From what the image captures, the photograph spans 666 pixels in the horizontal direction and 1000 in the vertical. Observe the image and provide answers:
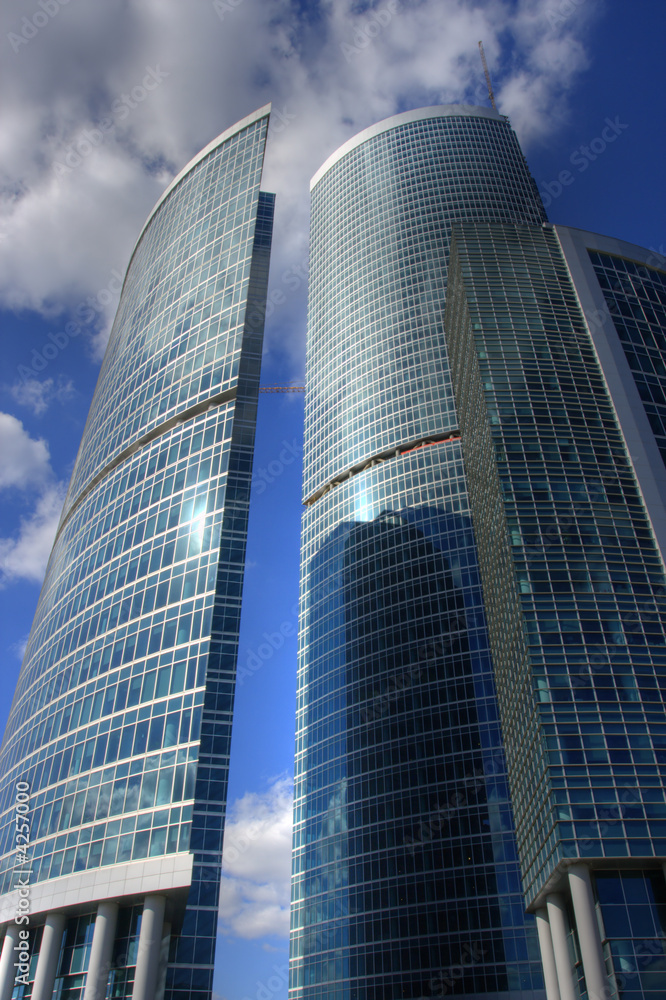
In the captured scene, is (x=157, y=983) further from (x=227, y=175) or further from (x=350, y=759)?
(x=227, y=175)

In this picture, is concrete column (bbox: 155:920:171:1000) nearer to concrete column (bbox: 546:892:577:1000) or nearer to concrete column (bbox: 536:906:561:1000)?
concrete column (bbox: 546:892:577:1000)

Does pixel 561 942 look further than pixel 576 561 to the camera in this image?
No

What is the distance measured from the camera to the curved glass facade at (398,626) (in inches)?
3273

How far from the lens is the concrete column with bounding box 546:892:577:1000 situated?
4788 centimetres

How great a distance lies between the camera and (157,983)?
45469mm

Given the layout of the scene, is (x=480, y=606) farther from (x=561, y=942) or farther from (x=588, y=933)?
(x=588, y=933)

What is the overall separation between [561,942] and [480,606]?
2015 inches

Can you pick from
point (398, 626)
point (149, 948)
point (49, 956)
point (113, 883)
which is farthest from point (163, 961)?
point (398, 626)

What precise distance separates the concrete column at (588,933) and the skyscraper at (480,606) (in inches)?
6.0

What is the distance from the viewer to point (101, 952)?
154ft

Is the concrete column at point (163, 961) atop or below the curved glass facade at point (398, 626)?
below

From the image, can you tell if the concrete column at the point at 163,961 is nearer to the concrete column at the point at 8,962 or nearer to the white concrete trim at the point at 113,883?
the white concrete trim at the point at 113,883

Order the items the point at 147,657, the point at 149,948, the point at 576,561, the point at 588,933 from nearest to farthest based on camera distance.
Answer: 1. the point at 588,933
2. the point at 149,948
3. the point at 147,657
4. the point at 576,561

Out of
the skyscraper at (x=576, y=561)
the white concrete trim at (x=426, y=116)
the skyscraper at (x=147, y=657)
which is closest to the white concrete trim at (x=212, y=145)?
the skyscraper at (x=147, y=657)
